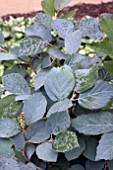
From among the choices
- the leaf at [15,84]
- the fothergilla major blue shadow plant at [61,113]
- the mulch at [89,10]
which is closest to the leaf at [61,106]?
the fothergilla major blue shadow plant at [61,113]

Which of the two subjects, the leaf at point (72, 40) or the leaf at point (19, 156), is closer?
the leaf at point (19, 156)

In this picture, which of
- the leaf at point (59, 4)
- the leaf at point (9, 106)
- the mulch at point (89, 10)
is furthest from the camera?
the mulch at point (89, 10)

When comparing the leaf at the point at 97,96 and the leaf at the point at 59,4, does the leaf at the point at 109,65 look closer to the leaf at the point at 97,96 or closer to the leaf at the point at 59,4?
the leaf at the point at 97,96

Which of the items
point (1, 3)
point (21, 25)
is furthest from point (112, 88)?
point (1, 3)

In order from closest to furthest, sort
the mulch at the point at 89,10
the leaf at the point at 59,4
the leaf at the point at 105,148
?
the leaf at the point at 105,148 → the leaf at the point at 59,4 → the mulch at the point at 89,10

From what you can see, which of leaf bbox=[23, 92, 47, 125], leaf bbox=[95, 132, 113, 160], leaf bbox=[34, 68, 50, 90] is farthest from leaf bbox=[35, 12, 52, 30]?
leaf bbox=[95, 132, 113, 160]

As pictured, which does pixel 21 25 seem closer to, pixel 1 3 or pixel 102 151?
pixel 1 3

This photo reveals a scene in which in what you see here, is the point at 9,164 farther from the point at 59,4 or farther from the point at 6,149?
the point at 59,4
